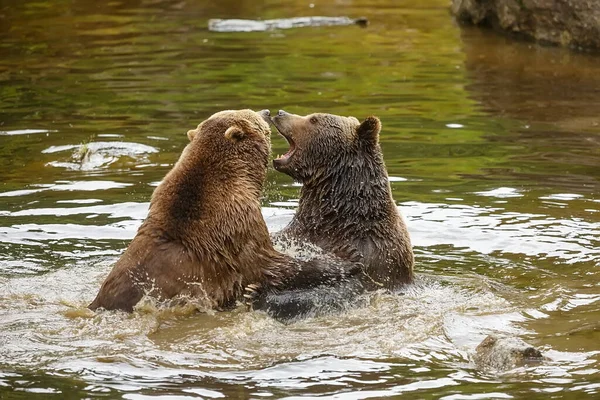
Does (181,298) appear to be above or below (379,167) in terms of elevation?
below

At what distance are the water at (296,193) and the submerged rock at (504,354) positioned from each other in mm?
76

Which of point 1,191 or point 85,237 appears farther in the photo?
point 1,191

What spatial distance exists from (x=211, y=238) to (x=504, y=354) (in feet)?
7.82

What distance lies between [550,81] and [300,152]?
1009 centimetres

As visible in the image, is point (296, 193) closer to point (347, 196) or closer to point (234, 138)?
point (347, 196)

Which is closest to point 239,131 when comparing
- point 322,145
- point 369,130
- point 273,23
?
point 322,145

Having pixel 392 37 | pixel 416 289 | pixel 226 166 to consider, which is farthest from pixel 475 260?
pixel 392 37

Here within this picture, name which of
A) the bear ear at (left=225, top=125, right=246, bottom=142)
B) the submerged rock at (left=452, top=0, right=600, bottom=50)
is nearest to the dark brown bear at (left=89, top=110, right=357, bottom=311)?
the bear ear at (left=225, top=125, right=246, bottom=142)

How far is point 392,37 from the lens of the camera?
2345cm

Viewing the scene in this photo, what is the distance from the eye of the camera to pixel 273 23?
968 inches

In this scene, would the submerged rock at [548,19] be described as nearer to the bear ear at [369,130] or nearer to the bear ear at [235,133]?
the bear ear at [369,130]

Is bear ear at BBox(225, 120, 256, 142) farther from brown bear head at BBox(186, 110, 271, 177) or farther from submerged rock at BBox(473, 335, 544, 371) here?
submerged rock at BBox(473, 335, 544, 371)

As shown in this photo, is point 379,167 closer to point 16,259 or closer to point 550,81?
point 16,259

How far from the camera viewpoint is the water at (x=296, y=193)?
24.3ft
